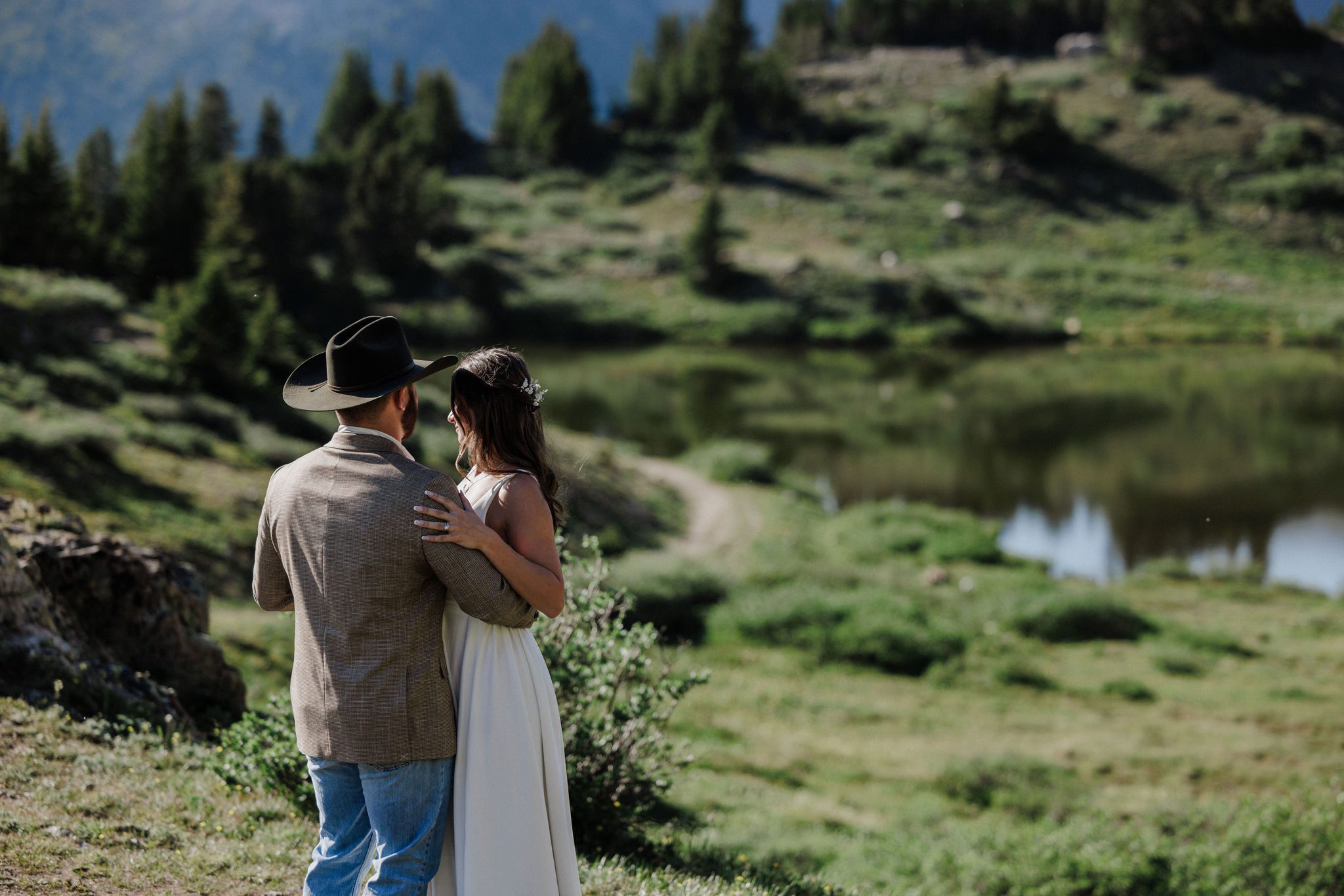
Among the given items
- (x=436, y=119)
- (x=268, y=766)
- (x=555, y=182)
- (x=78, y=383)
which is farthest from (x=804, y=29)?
(x=268, y=766)

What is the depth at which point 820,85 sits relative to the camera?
10081 centimetres

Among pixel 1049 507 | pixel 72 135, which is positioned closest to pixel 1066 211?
pixel 1049 507

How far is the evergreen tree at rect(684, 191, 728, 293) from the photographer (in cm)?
6119

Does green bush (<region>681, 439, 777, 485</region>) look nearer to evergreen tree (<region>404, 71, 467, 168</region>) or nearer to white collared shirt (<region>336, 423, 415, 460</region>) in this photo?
white collared shirt (<region>336, 423, 415, 460</region>)

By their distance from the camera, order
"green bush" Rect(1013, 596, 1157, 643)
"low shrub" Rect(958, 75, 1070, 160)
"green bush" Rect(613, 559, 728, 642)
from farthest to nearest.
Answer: "low shrub" Rect(958, 75, 1070, 160) < "green bush" Rect(1013, 596, 1157, 643) < "green bush" Rect(613, 559, 728, 642)

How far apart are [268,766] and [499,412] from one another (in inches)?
122

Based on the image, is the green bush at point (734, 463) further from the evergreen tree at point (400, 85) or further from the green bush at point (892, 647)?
the evergreen tree at point (400, 85)

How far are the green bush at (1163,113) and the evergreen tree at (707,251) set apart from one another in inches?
1617

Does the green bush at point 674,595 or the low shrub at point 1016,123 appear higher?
the low shrub at point 1016,123

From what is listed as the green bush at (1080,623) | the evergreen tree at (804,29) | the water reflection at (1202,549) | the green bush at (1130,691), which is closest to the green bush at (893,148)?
the evergreen tree at (804,29)

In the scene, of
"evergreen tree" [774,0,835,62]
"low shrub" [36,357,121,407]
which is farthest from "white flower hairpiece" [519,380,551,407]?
"evergreen tree" [774,0,835,62]

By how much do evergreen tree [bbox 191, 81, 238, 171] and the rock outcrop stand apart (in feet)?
224

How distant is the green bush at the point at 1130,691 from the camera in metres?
13.2

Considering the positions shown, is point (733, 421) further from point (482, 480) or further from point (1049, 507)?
point (482, 480)
